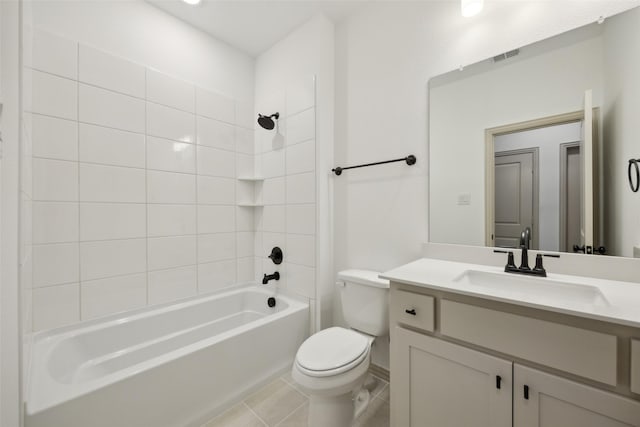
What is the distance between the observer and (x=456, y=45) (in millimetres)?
1426

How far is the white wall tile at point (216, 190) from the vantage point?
6.65 feet

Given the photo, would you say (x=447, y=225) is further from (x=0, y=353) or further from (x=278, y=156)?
(x=0, y=353)

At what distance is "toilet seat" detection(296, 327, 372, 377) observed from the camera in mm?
1155

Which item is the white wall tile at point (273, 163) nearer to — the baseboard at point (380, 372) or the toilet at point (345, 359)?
the toilet at point (345, 359)

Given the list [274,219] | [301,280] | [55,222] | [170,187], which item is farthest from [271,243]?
[55,222]

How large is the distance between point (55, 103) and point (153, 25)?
862 mm

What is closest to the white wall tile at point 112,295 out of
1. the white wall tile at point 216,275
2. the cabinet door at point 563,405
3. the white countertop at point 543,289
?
the white wall tile at point 216,275

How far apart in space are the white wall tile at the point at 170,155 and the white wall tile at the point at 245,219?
52 centimetres

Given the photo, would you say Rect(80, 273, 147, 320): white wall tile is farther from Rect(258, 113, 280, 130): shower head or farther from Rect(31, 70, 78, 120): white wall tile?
Rect(258, 113, 280, 130): shower head

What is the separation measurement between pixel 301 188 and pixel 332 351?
114 centimetres

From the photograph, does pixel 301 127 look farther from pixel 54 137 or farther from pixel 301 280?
pixel 54 137

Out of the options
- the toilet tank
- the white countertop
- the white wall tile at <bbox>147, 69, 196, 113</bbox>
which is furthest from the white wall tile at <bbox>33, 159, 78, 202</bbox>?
the white countertop

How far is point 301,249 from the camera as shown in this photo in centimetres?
197

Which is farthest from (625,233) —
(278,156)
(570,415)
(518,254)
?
(278,156)
